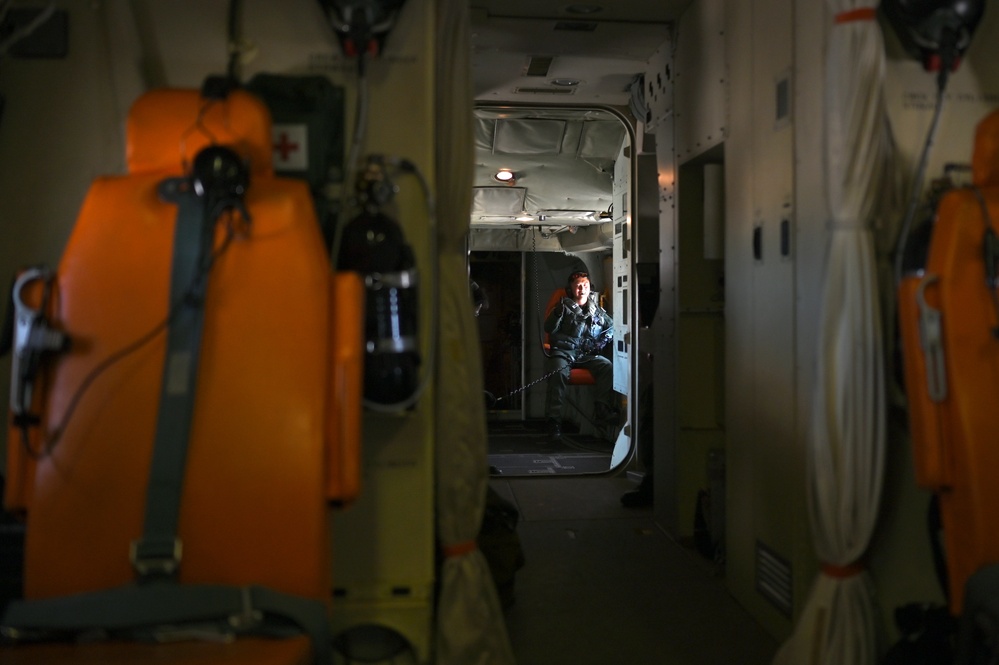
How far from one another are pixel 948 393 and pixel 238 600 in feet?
6.71

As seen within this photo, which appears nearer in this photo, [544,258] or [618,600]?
[618,600]

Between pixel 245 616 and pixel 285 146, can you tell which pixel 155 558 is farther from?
pixel 285 146

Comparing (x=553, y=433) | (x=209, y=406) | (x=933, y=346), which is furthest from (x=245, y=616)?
(x=553, y=433)

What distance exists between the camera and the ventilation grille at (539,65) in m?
4.87

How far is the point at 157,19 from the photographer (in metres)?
2.41

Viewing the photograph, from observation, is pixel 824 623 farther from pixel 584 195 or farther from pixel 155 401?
pixel 584 195

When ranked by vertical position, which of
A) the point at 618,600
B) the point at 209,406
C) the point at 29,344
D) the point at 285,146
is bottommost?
the point at 618,600

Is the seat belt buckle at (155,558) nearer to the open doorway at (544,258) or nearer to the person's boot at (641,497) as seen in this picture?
the person's boot at (641,497)

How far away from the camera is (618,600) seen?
3443 millimetres

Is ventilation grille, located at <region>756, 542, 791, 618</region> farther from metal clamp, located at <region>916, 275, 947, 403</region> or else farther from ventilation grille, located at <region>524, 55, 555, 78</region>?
ventilation grille, located at <region>524, 55, 555, 78</region>

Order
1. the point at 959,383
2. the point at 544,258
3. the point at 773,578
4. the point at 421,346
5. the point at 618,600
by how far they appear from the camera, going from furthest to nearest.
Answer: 1. the point at 544,258
2. the point at 618,600
3. the point at 773,578
4. the point at 421,346
5. the point at 959,383

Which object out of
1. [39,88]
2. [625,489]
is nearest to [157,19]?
[39,88]

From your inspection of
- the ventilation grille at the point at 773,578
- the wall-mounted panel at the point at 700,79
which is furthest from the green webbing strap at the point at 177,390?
the wall-mounted panel at the point at 700,79

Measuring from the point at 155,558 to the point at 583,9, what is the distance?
364 cm
